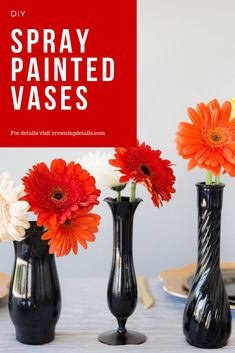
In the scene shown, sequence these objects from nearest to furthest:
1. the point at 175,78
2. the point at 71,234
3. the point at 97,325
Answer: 1. the point at 71,234
2. the point at 97,325
3. the point at 175,78

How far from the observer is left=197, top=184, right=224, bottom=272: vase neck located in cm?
113

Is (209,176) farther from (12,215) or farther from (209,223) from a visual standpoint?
(12,215)

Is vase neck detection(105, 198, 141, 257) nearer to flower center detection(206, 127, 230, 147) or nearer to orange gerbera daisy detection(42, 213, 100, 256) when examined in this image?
orange gerbera daisy detection(42, 213, 100, 256)

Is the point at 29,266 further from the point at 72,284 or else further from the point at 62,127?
the point at 62,127

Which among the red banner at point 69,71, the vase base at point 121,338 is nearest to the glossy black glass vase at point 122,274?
the vase base at point 121,338

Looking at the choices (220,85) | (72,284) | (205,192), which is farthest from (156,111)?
(205,192)

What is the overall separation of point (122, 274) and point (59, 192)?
20cm

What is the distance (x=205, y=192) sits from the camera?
1.13 meters

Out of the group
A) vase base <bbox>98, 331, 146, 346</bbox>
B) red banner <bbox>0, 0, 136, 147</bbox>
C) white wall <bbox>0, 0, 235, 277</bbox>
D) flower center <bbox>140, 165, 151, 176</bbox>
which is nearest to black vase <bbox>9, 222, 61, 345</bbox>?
vase base <bbox>98, 331, 146, 346</bbox>

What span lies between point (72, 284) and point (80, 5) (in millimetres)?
896

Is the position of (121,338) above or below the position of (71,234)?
below

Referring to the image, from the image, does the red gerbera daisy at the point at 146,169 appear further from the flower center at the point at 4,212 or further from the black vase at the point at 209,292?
the flower center at the point at 4,212

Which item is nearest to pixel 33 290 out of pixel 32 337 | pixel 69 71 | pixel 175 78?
pixel 32 337

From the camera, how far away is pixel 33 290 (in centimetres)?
114
